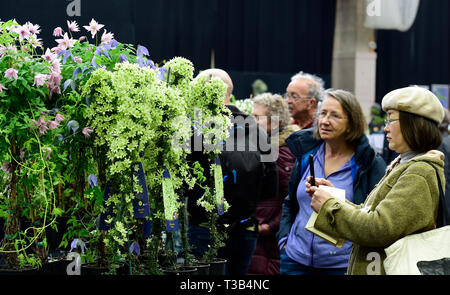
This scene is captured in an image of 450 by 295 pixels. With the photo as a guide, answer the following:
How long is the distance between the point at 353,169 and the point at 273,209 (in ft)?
3.94

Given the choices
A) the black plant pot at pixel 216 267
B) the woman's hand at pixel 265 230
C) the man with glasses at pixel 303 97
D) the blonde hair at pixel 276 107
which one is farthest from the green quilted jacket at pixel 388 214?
the blonde hair at pixel 276 107

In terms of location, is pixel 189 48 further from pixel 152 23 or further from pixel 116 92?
pixel 116 92

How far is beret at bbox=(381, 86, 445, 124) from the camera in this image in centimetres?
218

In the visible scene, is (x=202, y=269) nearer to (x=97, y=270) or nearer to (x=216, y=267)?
(x=216, y=267)

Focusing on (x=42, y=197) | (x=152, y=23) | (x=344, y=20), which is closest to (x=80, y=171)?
(x=42, y=197)

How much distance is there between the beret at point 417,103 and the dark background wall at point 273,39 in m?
8.68

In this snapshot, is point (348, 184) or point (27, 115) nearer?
point (27, 115)

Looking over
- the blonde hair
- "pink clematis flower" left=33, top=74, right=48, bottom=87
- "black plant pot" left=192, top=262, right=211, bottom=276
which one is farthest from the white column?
"pink clematis flower" left=33, top=74, right=48, bottom=87

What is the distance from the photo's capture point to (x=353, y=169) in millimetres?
2936

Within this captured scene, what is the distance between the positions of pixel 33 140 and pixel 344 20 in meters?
12.4

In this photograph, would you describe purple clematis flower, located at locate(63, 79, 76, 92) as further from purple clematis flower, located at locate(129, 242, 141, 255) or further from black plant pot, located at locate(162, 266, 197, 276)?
black plant pot, located at locate(162, 266, 197, 276)

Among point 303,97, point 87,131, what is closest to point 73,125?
point 87,131

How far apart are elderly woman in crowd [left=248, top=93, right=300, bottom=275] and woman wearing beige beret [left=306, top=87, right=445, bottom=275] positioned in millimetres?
1756
